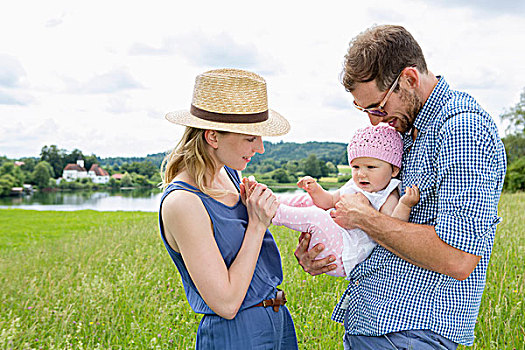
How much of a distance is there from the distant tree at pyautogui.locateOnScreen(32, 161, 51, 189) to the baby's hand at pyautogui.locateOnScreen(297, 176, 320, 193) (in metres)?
71.6

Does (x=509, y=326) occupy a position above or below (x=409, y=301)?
below

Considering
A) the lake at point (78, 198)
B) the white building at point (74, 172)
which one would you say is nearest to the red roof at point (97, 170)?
the white building at point (74, 172)

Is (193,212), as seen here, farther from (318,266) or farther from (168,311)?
(168,311)

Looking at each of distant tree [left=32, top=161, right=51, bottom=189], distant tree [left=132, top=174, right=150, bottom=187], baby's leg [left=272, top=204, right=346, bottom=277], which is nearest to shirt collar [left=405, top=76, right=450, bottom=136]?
baby's leg [left=272, top=204, right=346, bottom=277]

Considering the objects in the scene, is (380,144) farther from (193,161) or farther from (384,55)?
(193,161)

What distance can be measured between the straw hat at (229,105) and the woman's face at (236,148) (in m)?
→ 0.06

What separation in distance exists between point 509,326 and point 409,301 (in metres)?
2.72

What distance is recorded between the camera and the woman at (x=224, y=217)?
6.89ft

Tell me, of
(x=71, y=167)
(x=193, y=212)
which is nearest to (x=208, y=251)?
(x=193, y=212)

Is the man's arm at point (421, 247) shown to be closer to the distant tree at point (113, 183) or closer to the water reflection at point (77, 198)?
the water reflection at point (77, 198)

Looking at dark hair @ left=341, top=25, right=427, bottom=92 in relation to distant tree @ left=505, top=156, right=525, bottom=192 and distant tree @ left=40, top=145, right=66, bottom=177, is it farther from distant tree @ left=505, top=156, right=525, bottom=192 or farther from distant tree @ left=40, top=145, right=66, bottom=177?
distant tree @ left=40, top=145, right=66, bottom=177

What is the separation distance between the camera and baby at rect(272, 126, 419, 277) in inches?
101

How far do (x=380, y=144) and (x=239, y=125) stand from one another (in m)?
0.86

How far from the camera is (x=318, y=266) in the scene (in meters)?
2.83
